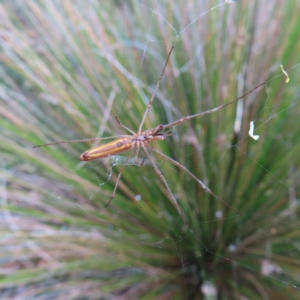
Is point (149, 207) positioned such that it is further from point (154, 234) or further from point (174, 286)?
point (174, 286)

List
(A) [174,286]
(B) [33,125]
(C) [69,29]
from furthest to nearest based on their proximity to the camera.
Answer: (C) [69,29] → (B) [33,125] → (A) [174,286]

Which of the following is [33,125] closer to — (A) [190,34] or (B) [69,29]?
(B) [69,29]

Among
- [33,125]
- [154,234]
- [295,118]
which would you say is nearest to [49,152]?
[33,125]

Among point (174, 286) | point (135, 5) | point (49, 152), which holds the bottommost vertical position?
point (174, 286)

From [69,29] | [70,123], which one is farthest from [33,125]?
[69,29]

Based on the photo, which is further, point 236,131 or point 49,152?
point 49,152

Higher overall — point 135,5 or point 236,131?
point 135,5

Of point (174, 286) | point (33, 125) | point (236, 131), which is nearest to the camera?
point (236, 131)
